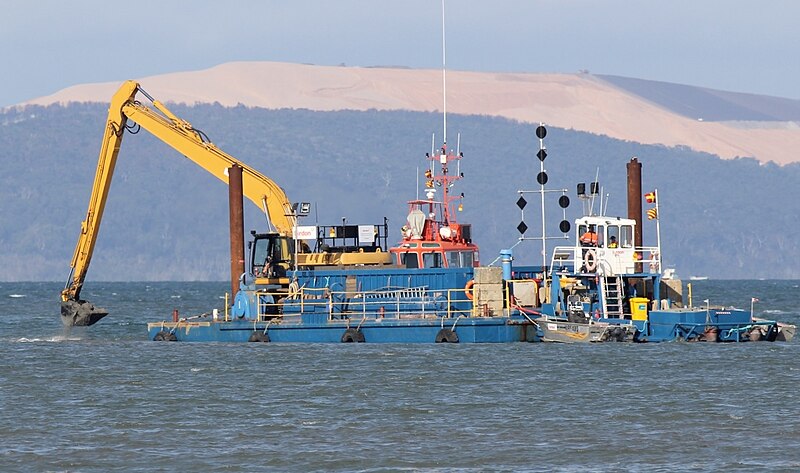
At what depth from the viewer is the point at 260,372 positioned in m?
42.2

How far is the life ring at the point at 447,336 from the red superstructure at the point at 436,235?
3.31 meters

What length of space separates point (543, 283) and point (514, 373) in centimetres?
994

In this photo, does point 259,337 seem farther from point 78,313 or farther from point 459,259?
point 78,313

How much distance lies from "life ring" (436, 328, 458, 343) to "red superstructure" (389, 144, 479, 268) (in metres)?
3.31

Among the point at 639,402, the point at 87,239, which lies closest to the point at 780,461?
the point at 639,402

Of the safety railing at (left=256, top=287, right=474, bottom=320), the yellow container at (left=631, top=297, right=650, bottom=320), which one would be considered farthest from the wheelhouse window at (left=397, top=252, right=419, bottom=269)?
the yellow container at (left=631, top=297, right=650, bottom=320)

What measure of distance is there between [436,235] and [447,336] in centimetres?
469

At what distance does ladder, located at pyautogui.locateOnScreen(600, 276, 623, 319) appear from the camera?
4822 cm

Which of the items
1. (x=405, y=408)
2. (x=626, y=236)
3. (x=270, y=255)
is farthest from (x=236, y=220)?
(x=405, y=408)

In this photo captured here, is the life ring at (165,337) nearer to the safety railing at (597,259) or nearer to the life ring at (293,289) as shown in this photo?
the life ring at (293,289)

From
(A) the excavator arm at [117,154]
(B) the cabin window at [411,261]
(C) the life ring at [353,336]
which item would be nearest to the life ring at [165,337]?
(C) the life ring at [353,336]

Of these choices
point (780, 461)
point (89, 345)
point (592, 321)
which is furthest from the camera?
point (89, 345)

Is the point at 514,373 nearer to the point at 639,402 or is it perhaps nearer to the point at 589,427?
the point at 639,402

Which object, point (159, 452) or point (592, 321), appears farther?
point (592, 321)
